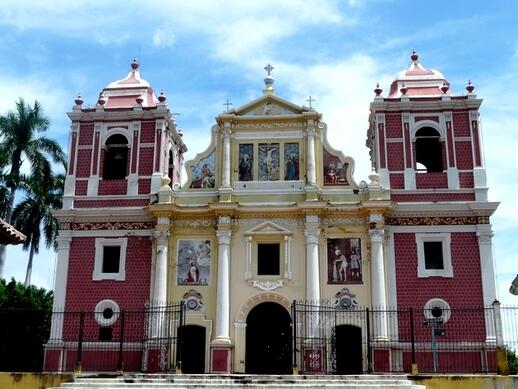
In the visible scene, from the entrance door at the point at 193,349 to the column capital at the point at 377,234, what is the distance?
7.04 meters

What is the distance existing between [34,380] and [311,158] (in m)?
13.3

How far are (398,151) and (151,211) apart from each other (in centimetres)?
978

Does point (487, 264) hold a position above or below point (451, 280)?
above

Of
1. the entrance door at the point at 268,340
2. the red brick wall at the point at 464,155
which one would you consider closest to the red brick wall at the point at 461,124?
the red brick wall at the point at 464,155

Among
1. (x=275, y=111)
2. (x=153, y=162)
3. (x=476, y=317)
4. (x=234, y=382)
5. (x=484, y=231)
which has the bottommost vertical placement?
(x=234, y=382)

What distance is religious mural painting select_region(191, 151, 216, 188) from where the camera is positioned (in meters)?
27.4

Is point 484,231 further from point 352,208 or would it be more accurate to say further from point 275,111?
point 275,111

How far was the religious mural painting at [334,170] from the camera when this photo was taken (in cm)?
2692

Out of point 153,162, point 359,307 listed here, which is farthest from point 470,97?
point 153,162

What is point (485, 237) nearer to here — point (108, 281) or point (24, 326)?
point (108, 281)

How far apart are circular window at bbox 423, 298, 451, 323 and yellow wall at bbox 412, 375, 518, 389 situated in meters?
7.93

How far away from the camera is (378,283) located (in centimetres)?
2497

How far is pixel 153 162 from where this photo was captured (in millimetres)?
27719

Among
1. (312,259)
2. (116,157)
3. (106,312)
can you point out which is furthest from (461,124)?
(106,312)
